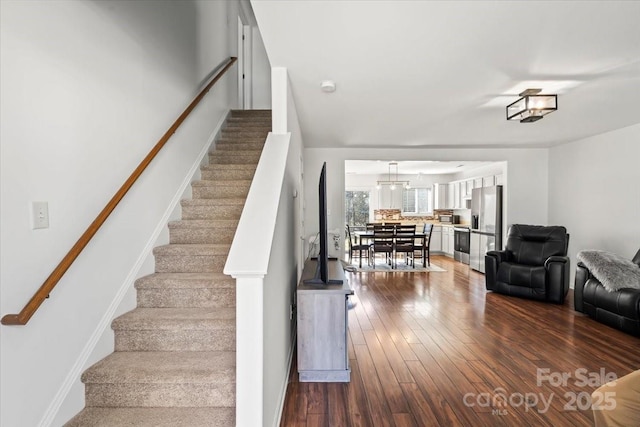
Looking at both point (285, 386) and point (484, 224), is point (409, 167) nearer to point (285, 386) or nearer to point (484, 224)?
point (484, 224)

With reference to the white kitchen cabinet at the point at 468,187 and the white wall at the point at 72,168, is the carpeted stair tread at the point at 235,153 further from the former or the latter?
the white kitchen cabinet at the point at 468,187

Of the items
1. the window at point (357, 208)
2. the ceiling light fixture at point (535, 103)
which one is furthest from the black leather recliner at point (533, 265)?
the window at point (357, 208)

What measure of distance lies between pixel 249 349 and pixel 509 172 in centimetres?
578

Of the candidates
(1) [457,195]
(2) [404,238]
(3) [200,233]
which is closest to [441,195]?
(1) [457,195]

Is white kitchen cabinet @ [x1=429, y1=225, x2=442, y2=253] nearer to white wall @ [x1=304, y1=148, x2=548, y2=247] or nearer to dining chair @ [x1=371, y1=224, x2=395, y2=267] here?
dining chair @ [x1=371, y1=224, x2=395, y2=267]

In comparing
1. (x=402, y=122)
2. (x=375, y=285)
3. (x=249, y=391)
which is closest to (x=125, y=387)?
(x=249, y=391)

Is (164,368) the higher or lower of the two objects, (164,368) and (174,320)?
the lower

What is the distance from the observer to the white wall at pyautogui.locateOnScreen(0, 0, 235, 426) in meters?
1.41

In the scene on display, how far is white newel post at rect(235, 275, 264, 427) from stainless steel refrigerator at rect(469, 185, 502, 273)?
5.70 metres

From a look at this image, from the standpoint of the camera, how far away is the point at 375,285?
5324mm

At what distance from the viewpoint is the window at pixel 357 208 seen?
33.1 feet

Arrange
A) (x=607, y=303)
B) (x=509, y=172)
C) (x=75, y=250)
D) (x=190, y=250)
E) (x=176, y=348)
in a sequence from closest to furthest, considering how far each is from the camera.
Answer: (x=75, y=250) → (x=176, y=348) → (x=190, y=250) → (x=607, y=303) → (x=509, y=172)

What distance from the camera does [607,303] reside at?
337 cm

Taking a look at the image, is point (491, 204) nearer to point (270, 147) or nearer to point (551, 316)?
point (551, 316)
